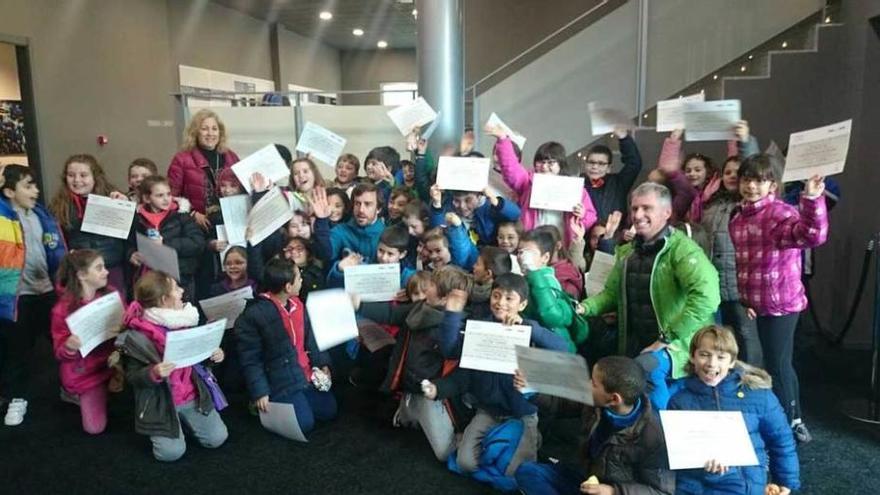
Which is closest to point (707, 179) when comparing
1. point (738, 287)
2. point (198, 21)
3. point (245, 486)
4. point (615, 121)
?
point (615, 121)

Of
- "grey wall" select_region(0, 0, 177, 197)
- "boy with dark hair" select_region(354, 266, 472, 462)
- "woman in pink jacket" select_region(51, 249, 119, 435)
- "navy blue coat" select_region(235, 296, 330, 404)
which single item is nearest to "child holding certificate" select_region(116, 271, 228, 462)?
"navy blue coat" select_region(235, 296, 330, 404)

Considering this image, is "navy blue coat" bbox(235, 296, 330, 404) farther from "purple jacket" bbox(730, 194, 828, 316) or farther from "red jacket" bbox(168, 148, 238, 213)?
"purple jacket" bbox(730, 194, 828, 316)

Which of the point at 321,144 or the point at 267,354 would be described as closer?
the point at 267,354

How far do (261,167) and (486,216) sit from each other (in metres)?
1.40

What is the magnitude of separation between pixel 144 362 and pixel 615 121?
3015 mm

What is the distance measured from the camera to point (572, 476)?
2.39 meters

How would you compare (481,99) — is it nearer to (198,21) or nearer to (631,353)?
(631,353)

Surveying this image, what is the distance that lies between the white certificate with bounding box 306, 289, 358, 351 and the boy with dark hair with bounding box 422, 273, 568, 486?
1.47 ft

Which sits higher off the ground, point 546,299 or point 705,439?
point 546,299

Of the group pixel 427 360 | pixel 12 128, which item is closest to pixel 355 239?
pixel 427 360

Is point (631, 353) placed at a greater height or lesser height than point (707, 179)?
lesser

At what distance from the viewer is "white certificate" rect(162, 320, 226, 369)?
275 cm

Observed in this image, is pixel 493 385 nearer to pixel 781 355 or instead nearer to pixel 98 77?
pixel 781 355

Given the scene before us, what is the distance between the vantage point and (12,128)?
711 cm
